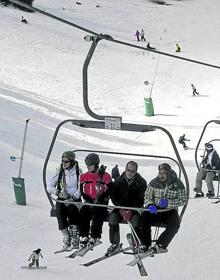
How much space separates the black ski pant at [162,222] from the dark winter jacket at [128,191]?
0.68 ft

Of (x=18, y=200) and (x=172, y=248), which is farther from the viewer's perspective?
(x=18, y=200)

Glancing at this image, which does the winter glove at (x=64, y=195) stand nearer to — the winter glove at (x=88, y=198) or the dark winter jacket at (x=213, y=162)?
the winter glove at (x=88, y=198)

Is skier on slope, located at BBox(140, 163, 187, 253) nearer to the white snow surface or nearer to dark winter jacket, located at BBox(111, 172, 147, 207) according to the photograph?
dark winter jacket, located at BBox(111, 172, 147, 207)

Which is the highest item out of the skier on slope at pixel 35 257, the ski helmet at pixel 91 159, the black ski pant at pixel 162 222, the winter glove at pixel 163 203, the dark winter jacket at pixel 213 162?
the dark winter jacket at pixel 213 162

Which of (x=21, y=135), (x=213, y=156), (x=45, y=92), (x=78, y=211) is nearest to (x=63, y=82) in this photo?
(x=45, y=92)

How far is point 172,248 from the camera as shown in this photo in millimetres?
12578

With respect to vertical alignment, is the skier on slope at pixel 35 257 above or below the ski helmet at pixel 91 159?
below

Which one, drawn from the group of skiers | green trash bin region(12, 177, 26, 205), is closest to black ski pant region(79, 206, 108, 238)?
the group of skiers

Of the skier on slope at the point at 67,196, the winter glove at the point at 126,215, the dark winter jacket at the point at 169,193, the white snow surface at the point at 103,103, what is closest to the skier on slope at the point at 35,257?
the white snow surface at the point at 103,103

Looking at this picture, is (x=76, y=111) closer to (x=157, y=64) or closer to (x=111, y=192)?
(x=157, y=64)

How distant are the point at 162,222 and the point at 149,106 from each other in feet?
57.8

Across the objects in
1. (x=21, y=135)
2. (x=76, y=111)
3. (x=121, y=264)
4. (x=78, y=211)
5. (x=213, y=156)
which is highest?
(x=76, y=111)

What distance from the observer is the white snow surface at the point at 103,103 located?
12.1m

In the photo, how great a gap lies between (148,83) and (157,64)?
4.10m
